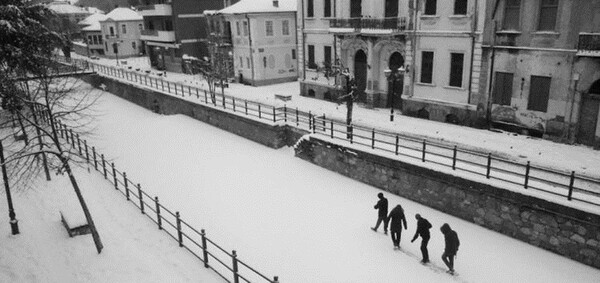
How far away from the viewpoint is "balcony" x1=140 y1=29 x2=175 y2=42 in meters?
49.6

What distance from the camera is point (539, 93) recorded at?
20.0 m

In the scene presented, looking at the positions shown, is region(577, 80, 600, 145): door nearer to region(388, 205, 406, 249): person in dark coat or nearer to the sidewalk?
the sidewalk

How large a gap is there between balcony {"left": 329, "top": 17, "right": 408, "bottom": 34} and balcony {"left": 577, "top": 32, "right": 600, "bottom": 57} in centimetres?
938

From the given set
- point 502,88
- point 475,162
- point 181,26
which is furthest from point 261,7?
point 475,162

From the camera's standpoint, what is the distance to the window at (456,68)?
74.8 feet

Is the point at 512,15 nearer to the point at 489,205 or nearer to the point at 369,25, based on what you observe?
the point at 369,25

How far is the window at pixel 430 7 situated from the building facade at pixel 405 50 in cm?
5

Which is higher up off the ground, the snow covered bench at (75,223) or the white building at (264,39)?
the white building at (264,39)

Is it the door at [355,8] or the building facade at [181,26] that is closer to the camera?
the door at [355,8]

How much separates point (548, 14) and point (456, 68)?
5.07m

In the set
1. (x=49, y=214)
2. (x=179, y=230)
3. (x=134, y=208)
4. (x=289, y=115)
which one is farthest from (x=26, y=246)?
(x=289, y=115)

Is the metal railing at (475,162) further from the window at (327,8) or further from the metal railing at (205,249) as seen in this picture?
the window at (327,8)

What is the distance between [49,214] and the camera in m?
16.4

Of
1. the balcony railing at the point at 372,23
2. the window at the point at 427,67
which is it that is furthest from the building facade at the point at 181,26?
the window at the point at 427,67
